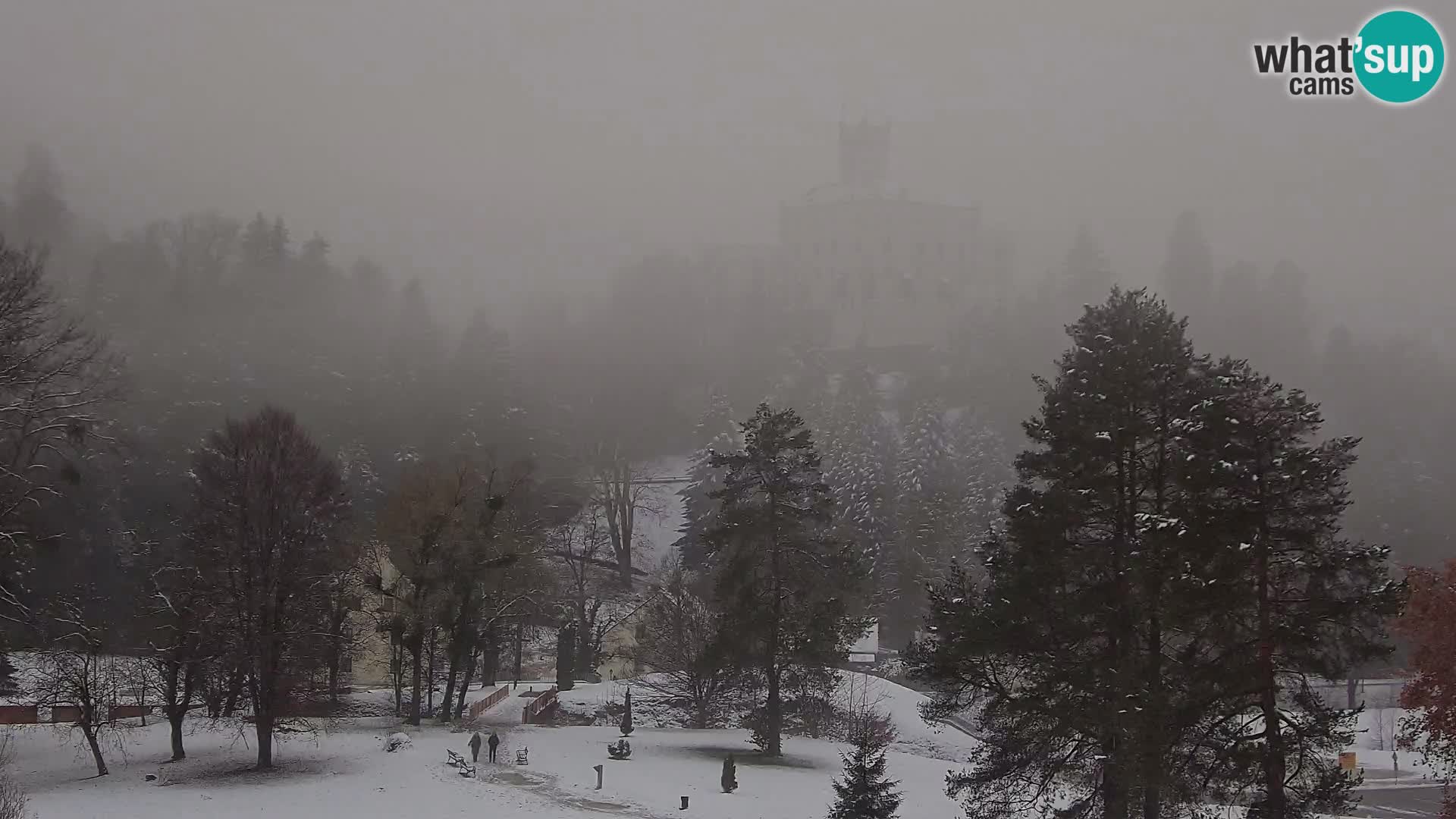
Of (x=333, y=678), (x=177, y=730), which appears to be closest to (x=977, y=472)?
(x=333, y=678)

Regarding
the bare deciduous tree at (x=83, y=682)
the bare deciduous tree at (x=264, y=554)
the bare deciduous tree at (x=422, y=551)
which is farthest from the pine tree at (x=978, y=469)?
the bare deciduous tree at (x=83, y=682)

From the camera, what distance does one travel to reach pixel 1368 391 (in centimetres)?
8550

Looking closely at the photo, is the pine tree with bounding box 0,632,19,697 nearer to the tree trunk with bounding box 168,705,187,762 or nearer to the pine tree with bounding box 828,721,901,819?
the tree trunk with bounding box 168,705,187,762

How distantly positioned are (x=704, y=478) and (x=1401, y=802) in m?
39.9

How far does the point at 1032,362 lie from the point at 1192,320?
1760 cm

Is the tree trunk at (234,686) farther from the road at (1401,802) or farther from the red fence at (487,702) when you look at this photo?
the road at (1401,802)

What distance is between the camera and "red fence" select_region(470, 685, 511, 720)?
119ft

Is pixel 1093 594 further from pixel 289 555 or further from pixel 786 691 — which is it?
pixel 289 555

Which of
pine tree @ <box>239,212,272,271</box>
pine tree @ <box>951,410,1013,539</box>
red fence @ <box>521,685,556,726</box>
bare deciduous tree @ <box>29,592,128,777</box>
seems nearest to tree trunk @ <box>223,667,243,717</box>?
bare deciduous tree @ <box>29,592,128,777</box>

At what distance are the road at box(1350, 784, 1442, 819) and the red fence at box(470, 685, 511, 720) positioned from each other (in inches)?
1140

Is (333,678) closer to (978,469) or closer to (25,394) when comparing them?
(25,394)

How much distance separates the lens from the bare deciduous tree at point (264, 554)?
2686 cm

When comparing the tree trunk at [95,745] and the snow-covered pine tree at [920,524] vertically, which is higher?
the snow-covered pine tree at [920,524]

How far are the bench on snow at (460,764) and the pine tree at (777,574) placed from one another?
7999 mm
